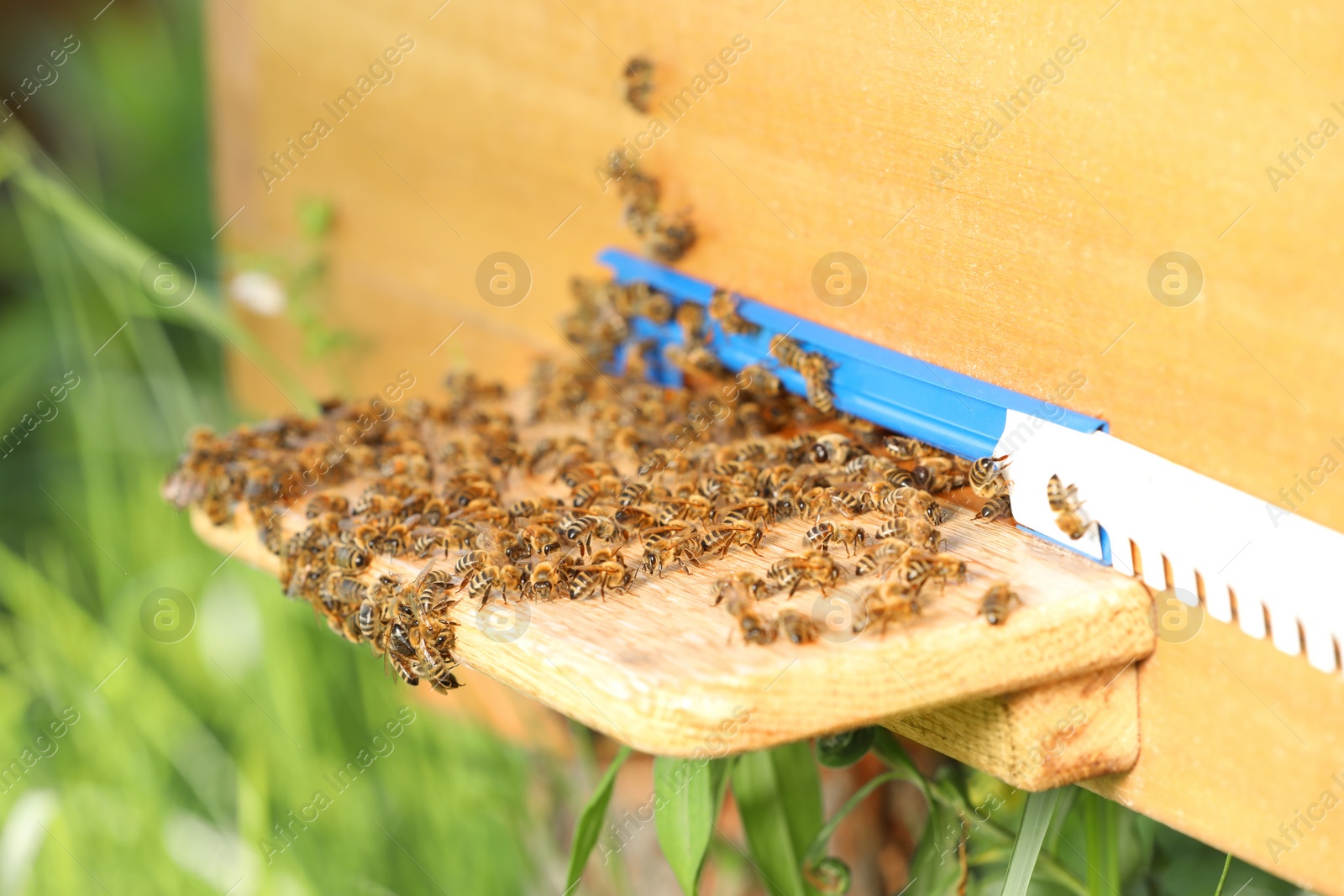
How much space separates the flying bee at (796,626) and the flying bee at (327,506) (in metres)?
1.01

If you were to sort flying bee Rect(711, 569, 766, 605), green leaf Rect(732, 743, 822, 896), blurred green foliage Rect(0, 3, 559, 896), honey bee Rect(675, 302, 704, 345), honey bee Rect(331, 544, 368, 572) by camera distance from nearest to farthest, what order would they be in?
1. flying bee Rect(711, 569, 766, 605)
2. honey bee Rect(331, 544, 368, 572)
3. green leaf Rect(732, 743, 822, 896)
4. honey bee Rect(675, 302, 704, 345)
5. blurred green foliage Rect(0, 3, 559, 896)

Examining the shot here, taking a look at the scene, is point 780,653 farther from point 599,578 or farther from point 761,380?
point 761,380

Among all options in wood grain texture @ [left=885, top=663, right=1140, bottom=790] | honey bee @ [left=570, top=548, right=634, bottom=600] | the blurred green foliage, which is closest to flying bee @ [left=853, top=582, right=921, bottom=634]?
wood grain texture @ [left=885, top=663, right=1140, bottom=790]

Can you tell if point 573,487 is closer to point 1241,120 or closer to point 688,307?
point 688,307

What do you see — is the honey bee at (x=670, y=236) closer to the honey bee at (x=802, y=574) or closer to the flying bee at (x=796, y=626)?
the honey bee at (x=802, y=574)

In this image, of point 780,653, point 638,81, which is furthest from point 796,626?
point 638,81

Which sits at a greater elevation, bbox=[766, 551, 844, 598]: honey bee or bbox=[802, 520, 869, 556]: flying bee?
bbox=[802, 520, 869, 556]: flying bee

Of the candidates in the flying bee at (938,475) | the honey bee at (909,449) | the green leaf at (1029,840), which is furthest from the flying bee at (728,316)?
the green leaf at (1029,840)

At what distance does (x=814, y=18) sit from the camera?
81.8 inches

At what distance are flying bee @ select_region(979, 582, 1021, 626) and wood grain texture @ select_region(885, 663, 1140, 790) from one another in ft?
0.67

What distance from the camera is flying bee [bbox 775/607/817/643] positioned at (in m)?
1.49

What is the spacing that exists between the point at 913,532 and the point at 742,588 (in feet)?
0.92

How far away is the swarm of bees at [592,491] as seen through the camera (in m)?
1.71

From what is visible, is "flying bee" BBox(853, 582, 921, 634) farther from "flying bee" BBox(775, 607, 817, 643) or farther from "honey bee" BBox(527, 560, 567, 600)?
"honey bee" BBox(527, 560, 567, 600)
